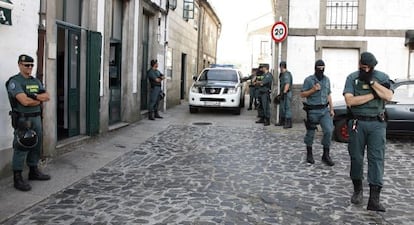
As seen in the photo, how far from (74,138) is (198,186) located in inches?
149

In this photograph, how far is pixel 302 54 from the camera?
14.0 m

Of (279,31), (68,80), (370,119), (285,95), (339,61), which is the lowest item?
(370,119)

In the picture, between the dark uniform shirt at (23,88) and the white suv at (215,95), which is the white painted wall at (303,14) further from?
the dark uniform shirt at (23,88)

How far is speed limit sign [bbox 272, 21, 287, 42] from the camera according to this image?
13477 mm

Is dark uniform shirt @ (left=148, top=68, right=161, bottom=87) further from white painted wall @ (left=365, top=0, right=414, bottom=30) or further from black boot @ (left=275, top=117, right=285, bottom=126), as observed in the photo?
white painted wall @ (left=365, top=0, right=414, bottom=30)

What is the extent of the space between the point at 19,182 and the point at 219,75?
11.8m

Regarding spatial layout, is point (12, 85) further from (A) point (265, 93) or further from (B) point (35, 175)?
(A) point (265, 93)

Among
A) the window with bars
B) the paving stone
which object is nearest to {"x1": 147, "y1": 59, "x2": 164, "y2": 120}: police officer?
the paving stone

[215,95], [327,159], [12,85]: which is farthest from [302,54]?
[12,85]

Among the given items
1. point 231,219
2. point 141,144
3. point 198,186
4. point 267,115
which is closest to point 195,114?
point 267,115

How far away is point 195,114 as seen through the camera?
16.6m

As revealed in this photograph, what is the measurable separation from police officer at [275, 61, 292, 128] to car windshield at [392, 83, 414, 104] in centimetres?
296

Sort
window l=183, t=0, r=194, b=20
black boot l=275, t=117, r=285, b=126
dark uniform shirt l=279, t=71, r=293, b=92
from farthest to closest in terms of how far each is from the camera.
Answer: window l=183, t=0, r=194, b=20
black boot l=275, t=117, r=285, b=126
dark uniform shirt l=279, t=71, r=293, b=92

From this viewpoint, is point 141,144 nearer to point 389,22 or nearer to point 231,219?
point 231,219
